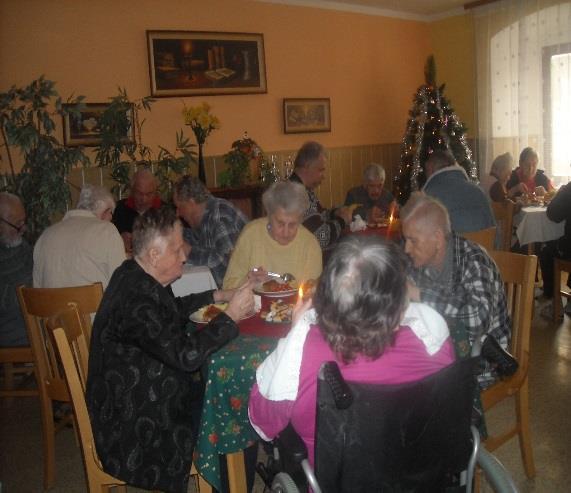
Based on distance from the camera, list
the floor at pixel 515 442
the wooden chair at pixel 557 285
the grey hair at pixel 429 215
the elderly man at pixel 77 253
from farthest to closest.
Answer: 1. the wooden chair at pixel 557 285
2. the elderly man at pixel 77 253
3. the floor at pixel 515 442
4. the grey hair at pixel 429 215

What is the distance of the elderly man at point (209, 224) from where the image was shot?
3.43m

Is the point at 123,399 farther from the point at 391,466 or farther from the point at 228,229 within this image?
the point at 228,229

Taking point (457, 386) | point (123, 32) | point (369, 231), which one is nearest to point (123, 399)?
point (457, 386)

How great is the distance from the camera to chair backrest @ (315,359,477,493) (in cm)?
126

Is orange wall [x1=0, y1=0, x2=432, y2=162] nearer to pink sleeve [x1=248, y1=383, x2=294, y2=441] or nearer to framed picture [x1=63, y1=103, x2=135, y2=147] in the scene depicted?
framed picture [x1=63, y1=103, x2=135, y2=147]

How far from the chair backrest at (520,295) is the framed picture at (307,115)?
4331mm

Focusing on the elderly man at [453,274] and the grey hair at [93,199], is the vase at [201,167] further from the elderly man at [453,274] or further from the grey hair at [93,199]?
the elderly man at [453,274]

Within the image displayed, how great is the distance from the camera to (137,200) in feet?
15.7

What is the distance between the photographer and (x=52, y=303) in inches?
93.2

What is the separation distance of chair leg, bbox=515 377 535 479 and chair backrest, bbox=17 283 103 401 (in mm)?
1727

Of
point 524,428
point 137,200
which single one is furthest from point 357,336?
point 137,200

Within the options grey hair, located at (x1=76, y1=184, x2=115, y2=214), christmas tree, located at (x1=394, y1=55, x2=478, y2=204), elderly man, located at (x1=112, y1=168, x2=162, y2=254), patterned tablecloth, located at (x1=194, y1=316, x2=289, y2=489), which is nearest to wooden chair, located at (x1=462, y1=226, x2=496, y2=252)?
patterned tablecloth, located at (x1=194, y1=316, x2=289, y2=489)

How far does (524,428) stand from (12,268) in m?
2.77

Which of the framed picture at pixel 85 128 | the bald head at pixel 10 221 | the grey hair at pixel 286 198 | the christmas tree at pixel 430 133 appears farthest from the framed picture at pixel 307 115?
the grey hair at pixel 286 198
